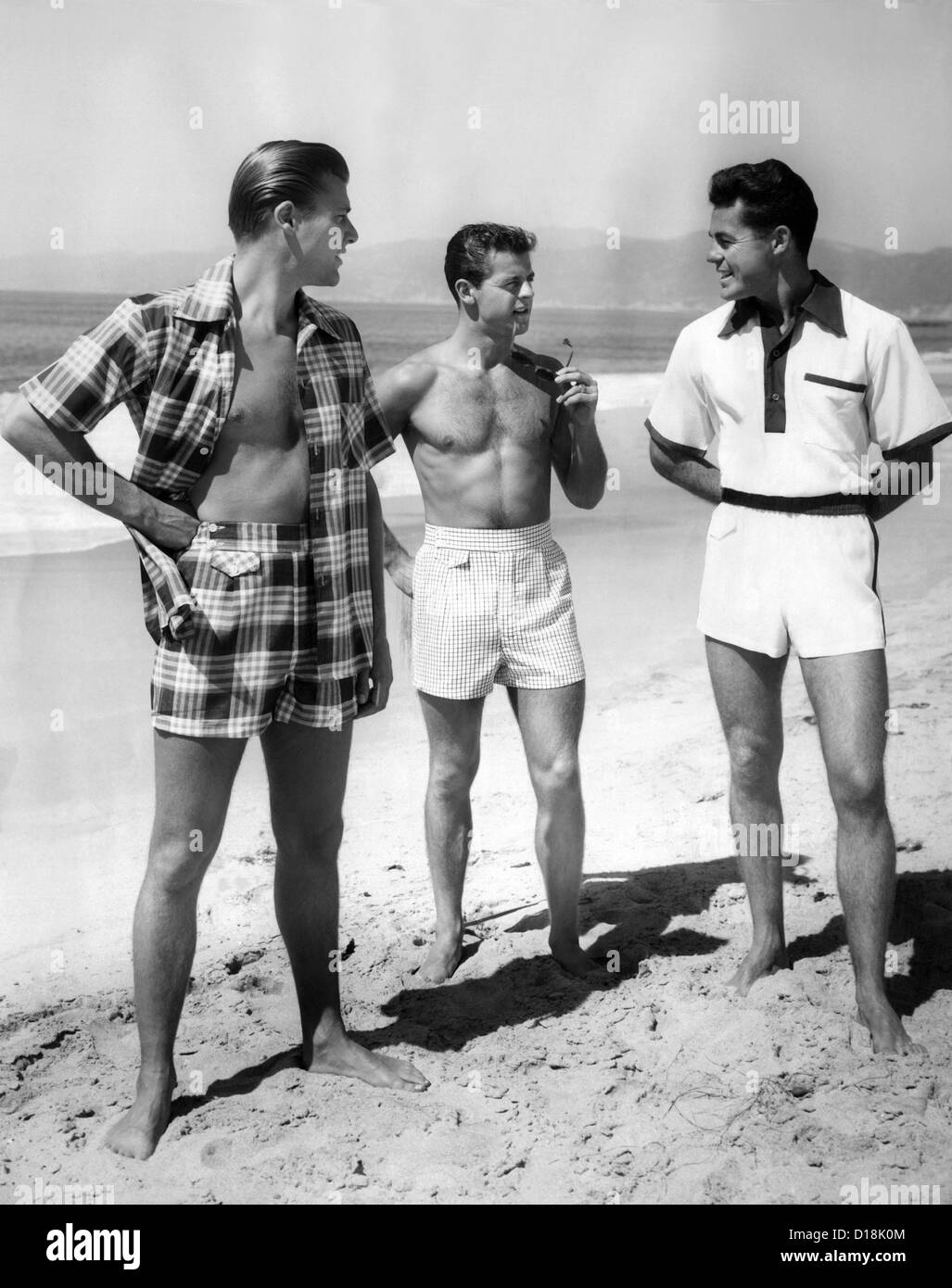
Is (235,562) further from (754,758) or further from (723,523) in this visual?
(754,758)

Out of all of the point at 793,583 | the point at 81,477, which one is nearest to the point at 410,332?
the point at 793,583

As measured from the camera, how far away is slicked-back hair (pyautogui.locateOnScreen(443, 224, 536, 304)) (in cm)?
351

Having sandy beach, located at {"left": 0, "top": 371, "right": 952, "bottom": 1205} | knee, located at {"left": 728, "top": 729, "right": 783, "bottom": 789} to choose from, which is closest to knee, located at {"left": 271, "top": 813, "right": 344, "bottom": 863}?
sandy beach, located at {"left": 0, "top": 371, "right": 952, "bottom": 1205}

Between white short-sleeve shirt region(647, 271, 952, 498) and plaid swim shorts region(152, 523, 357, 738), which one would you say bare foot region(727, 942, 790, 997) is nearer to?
white short-sleeve shirt region(647, 271, 952, 498)

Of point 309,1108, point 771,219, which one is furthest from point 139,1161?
point 771,219

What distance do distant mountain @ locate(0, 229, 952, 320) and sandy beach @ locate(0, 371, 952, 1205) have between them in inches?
171

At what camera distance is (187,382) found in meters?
2.73

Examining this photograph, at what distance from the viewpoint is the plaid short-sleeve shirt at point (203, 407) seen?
2652 millimetres

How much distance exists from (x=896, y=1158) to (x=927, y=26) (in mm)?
5912

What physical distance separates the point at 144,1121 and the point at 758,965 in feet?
5.18

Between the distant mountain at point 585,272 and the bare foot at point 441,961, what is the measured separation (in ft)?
20.1

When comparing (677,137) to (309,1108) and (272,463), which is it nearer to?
(272,463)

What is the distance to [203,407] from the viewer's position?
2.74 meters

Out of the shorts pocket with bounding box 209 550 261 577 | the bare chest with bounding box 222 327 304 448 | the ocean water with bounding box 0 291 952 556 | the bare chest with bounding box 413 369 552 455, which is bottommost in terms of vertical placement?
the ocean water with bounding box 0 291 952 556
